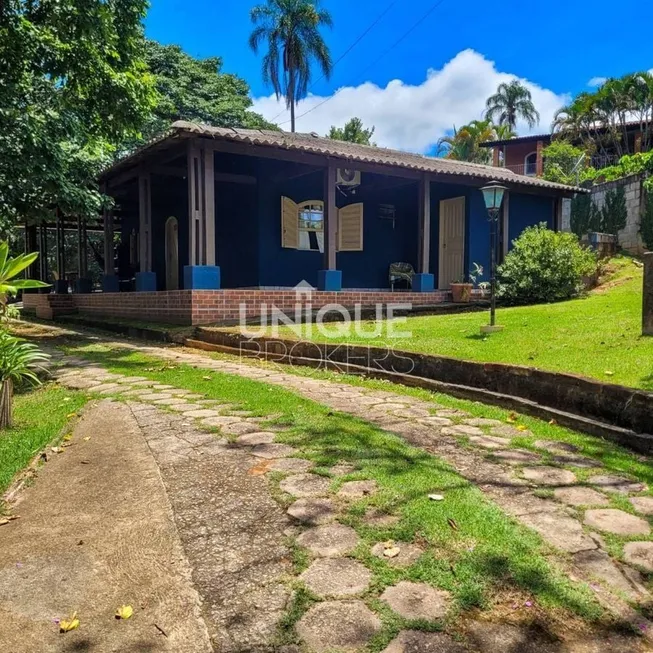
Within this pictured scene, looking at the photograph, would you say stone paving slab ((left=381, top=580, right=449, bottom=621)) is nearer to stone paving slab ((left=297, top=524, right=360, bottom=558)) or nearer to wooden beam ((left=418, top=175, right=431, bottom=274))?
stone paving slab ((left=297, top=524, right=360, bottom=558))

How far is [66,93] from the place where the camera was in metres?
8.40

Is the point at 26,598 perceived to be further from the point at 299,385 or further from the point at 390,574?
the point at 299,385

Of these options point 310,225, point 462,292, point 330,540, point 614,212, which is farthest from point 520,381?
point 614,212

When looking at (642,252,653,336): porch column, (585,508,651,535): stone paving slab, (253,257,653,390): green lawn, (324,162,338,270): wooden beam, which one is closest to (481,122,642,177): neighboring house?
(324,162,338,270): wooden beam

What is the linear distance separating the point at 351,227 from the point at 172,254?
201 inches

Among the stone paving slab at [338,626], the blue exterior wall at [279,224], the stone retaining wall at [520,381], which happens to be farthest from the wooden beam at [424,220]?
the stone paving slab at [338,626]

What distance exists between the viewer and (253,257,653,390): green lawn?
183 inches

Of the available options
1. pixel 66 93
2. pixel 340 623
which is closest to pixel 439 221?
pixel 66 93

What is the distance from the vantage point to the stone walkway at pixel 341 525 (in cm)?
167

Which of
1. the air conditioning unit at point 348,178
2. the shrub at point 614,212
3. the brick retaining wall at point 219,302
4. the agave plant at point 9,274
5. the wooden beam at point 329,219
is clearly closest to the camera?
the agave plant at point 9,274

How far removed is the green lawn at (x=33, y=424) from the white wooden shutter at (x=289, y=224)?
25.2 feet

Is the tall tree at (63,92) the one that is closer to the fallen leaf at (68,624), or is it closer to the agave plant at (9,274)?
the agave plant at (9,274)

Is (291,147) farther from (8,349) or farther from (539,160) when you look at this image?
(539,160)

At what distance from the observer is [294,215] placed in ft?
42.6
